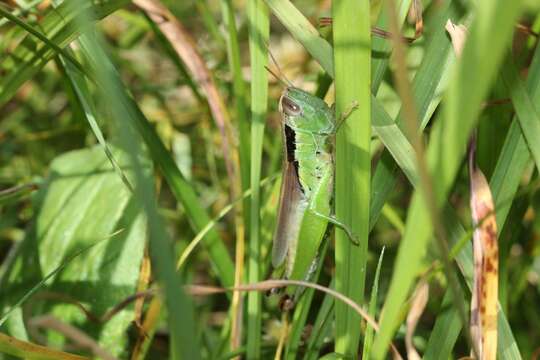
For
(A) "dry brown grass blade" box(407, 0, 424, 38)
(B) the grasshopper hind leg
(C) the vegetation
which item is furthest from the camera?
(B) the grasshopper hind leg

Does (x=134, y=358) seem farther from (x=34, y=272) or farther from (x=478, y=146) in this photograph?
(x=478, y=146)

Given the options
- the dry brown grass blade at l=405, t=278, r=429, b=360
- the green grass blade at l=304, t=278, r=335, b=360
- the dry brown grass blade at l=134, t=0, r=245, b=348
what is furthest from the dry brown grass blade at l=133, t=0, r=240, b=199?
the dry brown grass blade at l=405, t=278, r=429, b=360

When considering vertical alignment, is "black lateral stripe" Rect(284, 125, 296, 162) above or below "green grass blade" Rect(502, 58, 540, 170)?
below

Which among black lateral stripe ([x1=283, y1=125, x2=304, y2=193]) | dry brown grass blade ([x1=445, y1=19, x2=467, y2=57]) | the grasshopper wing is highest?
dry brown grass blade ([x1=445, y1=19, x2=467, y2=57])

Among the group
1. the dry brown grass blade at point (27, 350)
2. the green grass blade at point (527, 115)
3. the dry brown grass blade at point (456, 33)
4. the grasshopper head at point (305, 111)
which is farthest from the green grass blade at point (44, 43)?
the green grass blade at point (527, 115)

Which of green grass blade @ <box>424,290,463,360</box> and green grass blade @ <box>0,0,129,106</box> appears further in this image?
green grass blade @ <box>0,0,129,106</box>

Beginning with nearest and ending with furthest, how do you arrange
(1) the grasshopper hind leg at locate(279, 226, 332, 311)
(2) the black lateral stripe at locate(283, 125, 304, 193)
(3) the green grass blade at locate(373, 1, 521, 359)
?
(3) the green grass blade at locate(373, 1, 521, 359) → (1) the grasshopper hind leg at locate(279, 226, 332, 311) → (2) the black lateral stripe at locate(283, 125, 304, 193)

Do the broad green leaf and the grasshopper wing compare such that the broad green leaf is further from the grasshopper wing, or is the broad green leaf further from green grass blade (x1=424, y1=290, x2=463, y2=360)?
green grass blade (x1=424, y1=290, x2=463, y2=360)

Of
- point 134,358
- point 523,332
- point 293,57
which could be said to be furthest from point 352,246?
point 293,57
